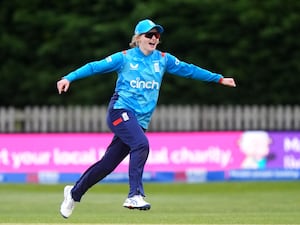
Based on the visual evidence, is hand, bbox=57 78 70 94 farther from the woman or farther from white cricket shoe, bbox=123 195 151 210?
white cricket shoe, bbox=123 195 151 210

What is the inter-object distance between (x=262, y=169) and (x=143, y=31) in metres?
11.2

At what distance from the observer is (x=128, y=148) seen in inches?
429

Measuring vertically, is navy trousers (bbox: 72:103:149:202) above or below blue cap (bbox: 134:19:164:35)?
below

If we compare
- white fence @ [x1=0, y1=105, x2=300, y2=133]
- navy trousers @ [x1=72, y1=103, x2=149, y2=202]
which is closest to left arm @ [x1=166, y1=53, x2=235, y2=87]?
navy trousers @ [x1=72, y1=103, x2=149, y2=202]

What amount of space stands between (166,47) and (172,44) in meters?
0.22

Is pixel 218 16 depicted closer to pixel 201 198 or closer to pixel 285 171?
pixel 285 171

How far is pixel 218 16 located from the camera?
91.6 ft

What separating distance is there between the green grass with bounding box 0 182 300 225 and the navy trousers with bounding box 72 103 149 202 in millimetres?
632

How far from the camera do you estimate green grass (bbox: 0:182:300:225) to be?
11812 millimetres

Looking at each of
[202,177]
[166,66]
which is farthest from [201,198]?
[166,66]

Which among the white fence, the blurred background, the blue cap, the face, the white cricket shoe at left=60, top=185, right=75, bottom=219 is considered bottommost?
Result: the white cricket shoe at left=60, top=185, right=75, bottom=219

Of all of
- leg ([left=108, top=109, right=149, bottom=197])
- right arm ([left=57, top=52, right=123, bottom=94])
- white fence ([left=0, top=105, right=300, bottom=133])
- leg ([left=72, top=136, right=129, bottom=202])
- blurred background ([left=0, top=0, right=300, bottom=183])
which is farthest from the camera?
blurred background ([left=0, top=0, right=300, bottom=183])

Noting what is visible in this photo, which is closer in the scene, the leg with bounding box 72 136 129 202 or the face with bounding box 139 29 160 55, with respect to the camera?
the face with bounding box 139 29 160 55

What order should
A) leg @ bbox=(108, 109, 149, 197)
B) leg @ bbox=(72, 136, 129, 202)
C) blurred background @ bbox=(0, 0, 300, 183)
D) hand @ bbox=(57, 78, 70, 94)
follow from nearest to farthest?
hand @ bbox=(57, 78, 70, 94), leg @ bbox=(108, 109, 149, 197), leg @ bbox=(72, 136, 129, 202), blurred background @ bbox=(0, 0, 300, 183)
